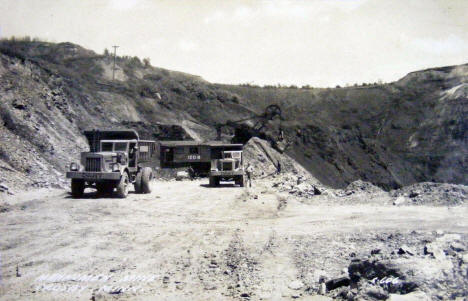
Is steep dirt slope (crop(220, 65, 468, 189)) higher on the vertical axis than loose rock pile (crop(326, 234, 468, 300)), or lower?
higher

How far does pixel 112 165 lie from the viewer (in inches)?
696

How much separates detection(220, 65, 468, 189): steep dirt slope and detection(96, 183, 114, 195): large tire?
800 inches

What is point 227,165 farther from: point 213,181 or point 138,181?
point 138,181

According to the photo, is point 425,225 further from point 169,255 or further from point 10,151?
point 10,151

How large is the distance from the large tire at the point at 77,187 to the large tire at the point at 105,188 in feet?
2.67

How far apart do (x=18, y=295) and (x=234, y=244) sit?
4.55m

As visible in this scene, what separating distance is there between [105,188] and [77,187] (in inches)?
60.6

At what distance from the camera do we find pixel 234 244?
388 inches

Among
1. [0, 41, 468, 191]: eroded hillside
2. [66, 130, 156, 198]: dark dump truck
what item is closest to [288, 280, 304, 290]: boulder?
[66, 130, 156, 198]: dark dump truck

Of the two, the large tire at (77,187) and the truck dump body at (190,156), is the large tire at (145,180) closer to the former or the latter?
the large tire at (77,187)

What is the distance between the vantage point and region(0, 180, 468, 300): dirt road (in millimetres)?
6992

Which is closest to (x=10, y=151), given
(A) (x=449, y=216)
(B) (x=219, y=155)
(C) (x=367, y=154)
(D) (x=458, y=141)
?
(B) (x=219, y=155)

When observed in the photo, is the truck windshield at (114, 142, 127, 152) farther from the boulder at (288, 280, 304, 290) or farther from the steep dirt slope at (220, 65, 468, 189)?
the steep dirt slope at (220, 65, 468, 189)

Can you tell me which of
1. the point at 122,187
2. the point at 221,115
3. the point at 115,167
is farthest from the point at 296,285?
the point at 221,115
